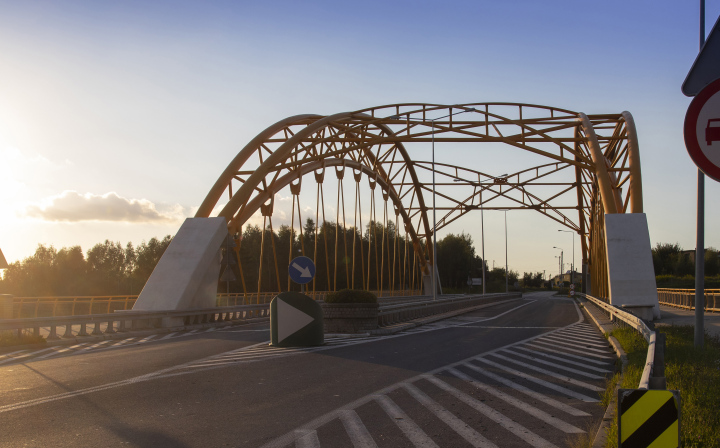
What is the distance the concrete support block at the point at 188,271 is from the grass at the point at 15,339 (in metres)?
8.06

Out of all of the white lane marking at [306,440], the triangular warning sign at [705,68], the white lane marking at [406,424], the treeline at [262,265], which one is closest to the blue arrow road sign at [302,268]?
the white lane marking at [406,424]

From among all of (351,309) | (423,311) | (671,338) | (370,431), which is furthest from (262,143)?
(370,431)

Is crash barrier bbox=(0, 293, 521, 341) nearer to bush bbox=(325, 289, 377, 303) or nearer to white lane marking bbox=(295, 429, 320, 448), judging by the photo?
bush bbox=(325, 289, 377, 303)

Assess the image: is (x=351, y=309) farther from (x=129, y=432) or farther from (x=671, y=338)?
(x=129, y=432)

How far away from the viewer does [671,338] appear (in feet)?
46.9

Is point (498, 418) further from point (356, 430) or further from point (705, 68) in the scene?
point (705, 68)

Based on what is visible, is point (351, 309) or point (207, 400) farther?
point (351, 309)

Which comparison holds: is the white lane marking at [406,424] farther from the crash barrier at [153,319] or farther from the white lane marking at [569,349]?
the crash barrier at [153,319]

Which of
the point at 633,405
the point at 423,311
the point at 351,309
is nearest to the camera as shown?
the point at 633,405

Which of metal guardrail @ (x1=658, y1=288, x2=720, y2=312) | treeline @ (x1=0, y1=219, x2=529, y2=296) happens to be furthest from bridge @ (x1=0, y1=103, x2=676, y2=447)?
treeline @ (x1=0, y1=219, x2=529, y2=296)

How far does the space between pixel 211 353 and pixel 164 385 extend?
5.31 m

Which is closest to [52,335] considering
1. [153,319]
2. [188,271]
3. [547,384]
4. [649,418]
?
[153,319]

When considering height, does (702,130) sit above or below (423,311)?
above

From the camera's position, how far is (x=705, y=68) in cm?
552
